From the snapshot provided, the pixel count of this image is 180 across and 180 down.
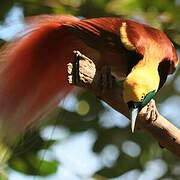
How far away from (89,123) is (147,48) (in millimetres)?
741

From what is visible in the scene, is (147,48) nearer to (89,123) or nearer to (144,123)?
(144,123)

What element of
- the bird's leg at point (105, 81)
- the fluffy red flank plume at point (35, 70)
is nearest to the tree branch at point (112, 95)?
the bird's leg at point (105, 81)

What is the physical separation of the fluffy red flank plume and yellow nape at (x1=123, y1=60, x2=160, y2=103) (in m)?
0.23

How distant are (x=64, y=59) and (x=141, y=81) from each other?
11.2 inches

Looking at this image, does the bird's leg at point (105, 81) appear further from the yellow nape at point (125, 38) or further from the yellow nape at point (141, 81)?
the yellow nape at point (125, 38)

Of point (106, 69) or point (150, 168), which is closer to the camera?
point (106, 69)

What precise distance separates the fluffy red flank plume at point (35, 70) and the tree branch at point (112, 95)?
0.85 feet

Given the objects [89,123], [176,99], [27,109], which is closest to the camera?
[27,109]

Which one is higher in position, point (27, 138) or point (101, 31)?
point (101, 31)

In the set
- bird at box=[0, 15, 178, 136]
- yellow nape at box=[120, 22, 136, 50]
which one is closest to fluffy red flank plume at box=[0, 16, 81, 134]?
bird at box=[0, 15, 178, 136]

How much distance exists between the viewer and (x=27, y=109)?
8.18 ft

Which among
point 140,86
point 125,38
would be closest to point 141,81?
point 140,86

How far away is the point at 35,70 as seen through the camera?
254cm

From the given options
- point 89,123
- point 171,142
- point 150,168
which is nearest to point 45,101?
point 171,142
